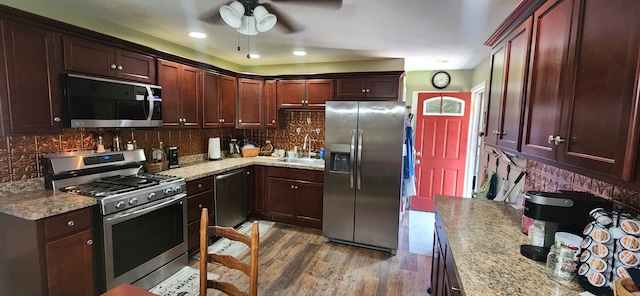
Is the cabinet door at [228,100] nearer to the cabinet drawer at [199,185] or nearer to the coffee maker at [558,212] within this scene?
the cabinet drawer at [199,185]

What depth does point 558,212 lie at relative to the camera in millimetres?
1243

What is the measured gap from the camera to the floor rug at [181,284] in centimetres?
233

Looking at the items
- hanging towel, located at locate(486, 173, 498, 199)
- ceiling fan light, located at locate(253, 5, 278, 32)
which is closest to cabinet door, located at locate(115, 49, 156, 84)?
ceiling fan light, located at locate(253, 5, 278, 32)

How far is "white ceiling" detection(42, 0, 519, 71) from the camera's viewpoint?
2.08 m

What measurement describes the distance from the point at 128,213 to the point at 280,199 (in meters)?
1.89

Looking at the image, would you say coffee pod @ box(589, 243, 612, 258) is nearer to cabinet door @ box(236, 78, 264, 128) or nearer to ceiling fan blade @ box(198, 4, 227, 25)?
ceiling fan blade @ box(198, 4, 227, 25)

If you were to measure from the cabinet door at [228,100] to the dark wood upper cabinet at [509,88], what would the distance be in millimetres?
3049

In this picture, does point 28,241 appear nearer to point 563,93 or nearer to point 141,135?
point 141,135

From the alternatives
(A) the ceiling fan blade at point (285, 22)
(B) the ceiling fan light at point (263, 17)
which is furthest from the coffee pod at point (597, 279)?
(A) the ceiling fan blade at point (285, 22)

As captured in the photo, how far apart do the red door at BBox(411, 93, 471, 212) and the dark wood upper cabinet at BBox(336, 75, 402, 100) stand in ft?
3.63

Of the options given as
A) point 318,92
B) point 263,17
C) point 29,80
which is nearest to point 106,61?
point 29,80

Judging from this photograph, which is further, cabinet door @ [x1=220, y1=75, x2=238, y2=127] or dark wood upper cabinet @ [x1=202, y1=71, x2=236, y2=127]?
cabinet door @ [x1=220, y1=75, x2=238, y2=127]

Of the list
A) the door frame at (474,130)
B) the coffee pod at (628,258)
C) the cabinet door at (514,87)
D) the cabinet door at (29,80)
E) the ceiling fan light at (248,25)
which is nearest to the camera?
the coffee pod at (628,258)

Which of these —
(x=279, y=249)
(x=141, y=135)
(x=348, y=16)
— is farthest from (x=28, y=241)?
(x=348, y=16)
